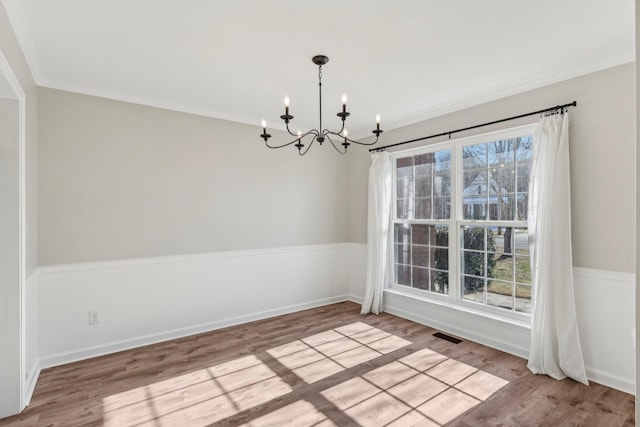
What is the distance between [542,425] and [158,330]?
3547 mm

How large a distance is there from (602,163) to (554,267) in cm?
94

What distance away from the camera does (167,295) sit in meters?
3.66

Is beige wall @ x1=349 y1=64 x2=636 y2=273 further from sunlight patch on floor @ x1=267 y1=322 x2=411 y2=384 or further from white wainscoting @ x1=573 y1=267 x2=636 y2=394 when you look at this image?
sunlight patch on floor @ x1=267 y1=322 x2=411 y2=384

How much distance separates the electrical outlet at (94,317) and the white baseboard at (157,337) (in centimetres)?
24

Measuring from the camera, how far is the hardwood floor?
2287 millimetres

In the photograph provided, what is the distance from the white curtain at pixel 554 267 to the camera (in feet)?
9.05

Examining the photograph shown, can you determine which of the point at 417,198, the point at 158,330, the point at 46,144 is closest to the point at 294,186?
the point at 417,198

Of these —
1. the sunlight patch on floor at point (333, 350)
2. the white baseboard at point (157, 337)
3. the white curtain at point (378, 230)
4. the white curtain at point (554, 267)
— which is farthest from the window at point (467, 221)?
the white baseboard at point (157, 337)

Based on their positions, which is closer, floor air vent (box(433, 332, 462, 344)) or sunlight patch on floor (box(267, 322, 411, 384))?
sunlight patch on floor (box(267, 322, 411, 384))

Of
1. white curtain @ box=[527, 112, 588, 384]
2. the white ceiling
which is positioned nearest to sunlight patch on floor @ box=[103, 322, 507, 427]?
white curtain @ box=[527, 112, 588, 384]

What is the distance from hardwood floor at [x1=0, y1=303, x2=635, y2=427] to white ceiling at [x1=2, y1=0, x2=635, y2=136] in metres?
2.62

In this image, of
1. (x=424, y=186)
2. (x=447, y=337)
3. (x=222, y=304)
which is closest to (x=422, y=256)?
(x=424, y=186)

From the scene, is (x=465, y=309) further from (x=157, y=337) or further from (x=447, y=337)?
(x=157, y=337)

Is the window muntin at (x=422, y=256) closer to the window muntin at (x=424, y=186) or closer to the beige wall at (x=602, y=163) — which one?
the window muntin at (x=424, y=186)
